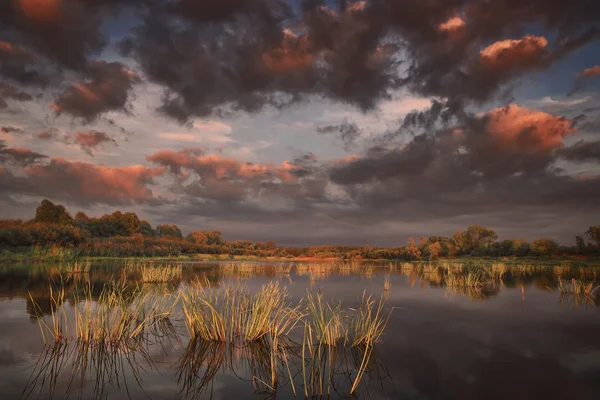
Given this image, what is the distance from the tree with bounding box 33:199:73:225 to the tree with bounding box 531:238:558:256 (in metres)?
96.3

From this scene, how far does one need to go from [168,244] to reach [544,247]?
6903 cm

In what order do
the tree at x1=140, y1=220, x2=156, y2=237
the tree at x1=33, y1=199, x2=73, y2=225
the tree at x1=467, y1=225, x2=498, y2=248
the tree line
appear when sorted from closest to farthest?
the tree line → the tree at x1=467, y1=225, x2=498, y2=248 → the tree at x1=33, y1=199, x2=73, y2=225 → the tree at x1=140, y1=220, x2=156, y2=237

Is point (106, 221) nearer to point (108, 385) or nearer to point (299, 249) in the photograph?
point (299, 249)

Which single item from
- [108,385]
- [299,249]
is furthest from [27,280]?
[299,249]

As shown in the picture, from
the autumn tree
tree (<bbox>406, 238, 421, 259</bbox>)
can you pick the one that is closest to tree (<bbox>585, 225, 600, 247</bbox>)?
tree (<bbox>406, 238, 421, 259</bbox>)

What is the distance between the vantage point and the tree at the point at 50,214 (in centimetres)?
8894

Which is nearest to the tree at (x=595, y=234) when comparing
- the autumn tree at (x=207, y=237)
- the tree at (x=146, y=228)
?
the autumn tree at (x=207, y=237)

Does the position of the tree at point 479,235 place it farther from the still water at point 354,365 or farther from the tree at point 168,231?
the tree at point 168,231

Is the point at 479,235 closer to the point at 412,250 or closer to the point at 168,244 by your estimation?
the point at 412,250

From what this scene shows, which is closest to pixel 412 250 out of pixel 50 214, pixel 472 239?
pixel 472 239

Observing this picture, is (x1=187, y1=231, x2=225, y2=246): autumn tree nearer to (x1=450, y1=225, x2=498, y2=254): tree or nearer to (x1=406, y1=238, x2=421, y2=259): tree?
(x1=406, y1=238, x2=421, y2=259): tree

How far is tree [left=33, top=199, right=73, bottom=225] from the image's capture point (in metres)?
88.9

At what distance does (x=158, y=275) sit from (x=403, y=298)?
48.8ft

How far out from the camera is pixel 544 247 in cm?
6300
